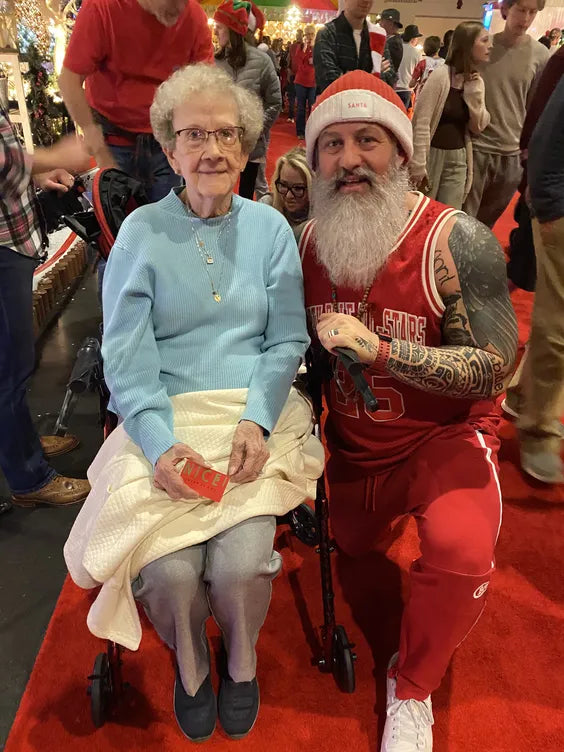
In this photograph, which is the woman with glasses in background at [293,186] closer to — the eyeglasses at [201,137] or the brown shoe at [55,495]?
the eyeglasses at [201,137]

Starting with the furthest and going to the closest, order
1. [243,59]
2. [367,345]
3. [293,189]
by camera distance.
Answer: [243,59] < [293,189] < [367,345]

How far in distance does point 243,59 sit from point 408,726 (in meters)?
4.36

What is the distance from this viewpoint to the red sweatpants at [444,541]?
55.0 inches

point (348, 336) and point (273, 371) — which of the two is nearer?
point (348, 336)

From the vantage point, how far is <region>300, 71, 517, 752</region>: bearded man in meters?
1.44

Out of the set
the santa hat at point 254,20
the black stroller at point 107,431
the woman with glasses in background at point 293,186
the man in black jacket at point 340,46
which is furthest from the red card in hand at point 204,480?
the santa hat at point 254,20

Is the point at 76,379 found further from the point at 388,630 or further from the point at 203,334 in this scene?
the point at 388,630

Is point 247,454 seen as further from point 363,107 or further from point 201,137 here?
point 363,107

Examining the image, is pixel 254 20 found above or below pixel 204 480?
above

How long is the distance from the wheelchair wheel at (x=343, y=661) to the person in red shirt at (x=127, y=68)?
2.04 m

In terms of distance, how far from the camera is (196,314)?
5.13 feet

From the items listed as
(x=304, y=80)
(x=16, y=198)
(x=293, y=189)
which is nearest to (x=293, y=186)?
(x=293, y=189)

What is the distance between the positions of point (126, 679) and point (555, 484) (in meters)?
2.02

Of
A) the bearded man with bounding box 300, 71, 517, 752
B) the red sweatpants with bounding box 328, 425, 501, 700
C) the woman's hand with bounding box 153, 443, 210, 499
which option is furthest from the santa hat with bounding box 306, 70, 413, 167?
the woman's hand with bounding box 153, 443, 210, 499
